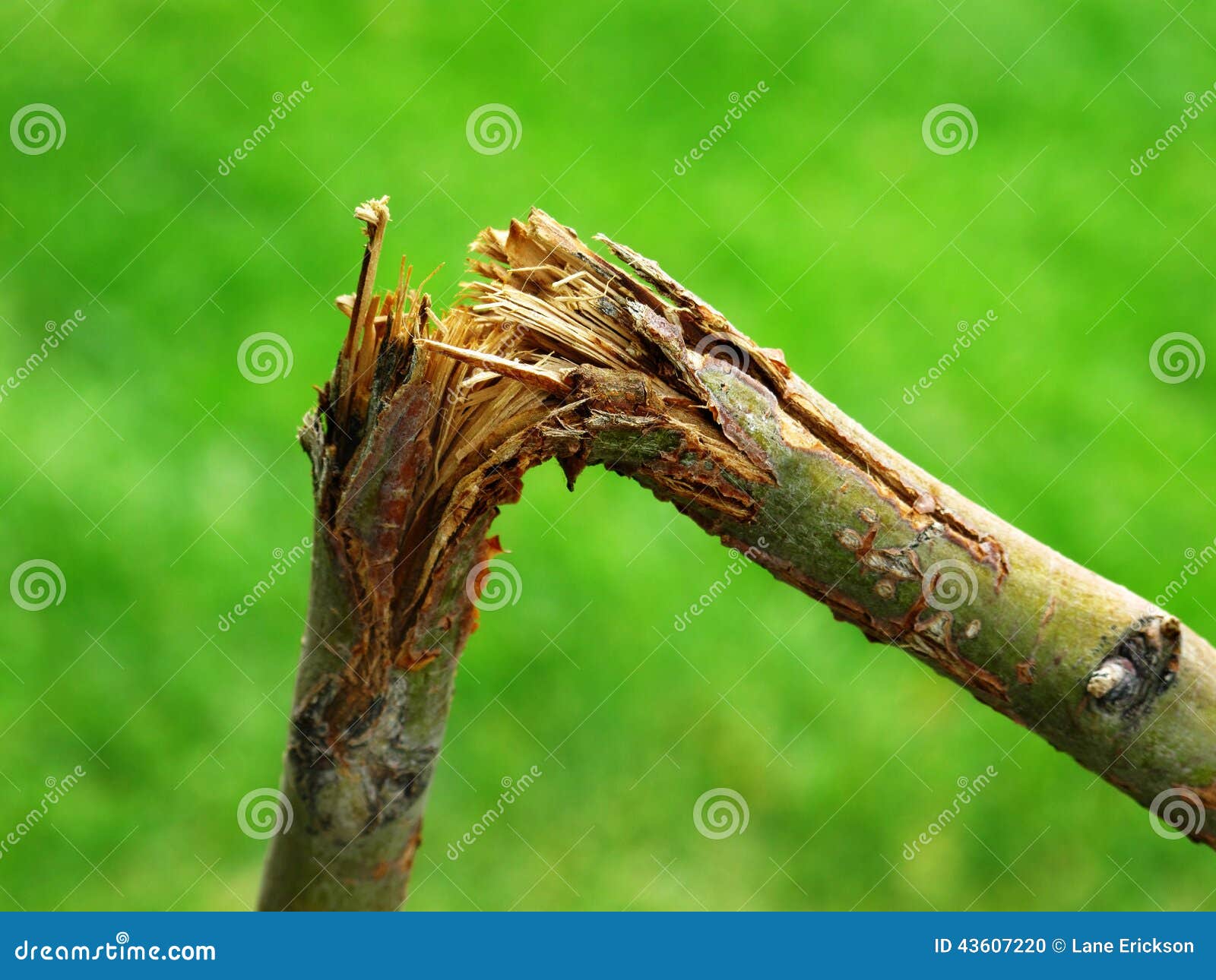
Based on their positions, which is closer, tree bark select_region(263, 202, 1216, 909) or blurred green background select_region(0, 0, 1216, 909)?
tree bark select_region(263, 202, 1216, 909)

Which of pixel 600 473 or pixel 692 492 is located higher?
pixel 692 492

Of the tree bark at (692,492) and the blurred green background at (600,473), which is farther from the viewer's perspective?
the blurred green background at (600,473)

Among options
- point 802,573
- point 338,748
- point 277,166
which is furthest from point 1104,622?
point 277,166

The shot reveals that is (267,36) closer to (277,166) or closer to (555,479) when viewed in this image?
(277,166)

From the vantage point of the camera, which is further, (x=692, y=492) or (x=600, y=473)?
(x=600, y=473)
